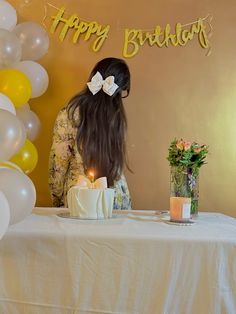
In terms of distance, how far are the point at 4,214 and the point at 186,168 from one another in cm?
66

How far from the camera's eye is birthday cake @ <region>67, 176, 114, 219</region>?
1.23 meters

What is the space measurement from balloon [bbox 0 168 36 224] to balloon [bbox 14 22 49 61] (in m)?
0.92

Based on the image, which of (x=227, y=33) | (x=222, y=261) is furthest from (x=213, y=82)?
(x=222, y=261)

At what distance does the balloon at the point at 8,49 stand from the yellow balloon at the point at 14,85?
39 millimetres

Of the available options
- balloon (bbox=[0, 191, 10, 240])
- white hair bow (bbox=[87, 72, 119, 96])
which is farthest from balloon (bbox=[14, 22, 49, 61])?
balloon (bbox=[0, 191, 10, 240])

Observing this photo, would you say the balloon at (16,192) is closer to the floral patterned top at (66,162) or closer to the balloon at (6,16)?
the floral patterned top at (66,162)

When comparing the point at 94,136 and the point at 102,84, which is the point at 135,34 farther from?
the point at 94,136

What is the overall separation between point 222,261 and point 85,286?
1.19 feet

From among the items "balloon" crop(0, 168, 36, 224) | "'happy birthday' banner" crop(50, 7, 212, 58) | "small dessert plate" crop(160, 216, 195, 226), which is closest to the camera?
"balloon" crop(0, 168, 36, 224)

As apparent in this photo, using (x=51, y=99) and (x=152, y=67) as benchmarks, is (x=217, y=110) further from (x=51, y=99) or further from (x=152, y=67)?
(x=51, y=99)

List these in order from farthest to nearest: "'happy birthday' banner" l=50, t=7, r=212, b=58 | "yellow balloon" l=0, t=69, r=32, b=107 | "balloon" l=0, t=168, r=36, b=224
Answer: "'happy birthday' banner" l=50, t=7, r=212, b=58 < "yellow balloon" l=0, t=69, r=32, b=107 < "balloon" l=0, t=168, r=36, b=224

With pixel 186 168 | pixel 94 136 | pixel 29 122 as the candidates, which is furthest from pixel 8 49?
pixel 186 168

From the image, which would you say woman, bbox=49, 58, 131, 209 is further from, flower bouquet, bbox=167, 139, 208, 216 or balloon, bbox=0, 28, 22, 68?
flower bouquet, bbox=167, 139, 208, 216

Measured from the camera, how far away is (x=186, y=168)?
4.49ft
